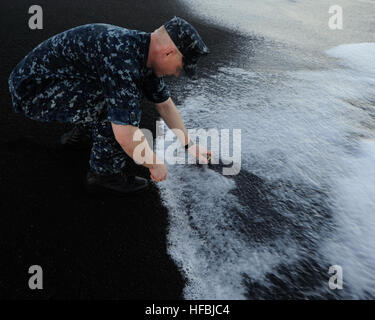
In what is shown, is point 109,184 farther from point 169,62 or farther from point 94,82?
point 169,62

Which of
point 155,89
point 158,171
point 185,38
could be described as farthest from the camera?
point 155,89

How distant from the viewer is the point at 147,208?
2021 mm

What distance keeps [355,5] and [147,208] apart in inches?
350

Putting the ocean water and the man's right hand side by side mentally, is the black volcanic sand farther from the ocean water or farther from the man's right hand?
the man's right hand

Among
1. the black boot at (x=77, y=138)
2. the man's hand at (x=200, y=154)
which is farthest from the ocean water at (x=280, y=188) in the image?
the black boot at (x=77, y=138)

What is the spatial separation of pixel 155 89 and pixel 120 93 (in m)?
0.51

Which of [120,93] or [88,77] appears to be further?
[88,77]

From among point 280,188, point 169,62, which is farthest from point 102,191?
point 280,188

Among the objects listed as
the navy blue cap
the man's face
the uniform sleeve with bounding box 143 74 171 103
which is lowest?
the uniform sleeve with bounding box 143 74 171 103

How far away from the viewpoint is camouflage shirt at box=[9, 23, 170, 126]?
1512 millimetres

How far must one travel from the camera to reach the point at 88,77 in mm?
1773

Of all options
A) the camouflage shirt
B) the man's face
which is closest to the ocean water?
the camouflage shirt
